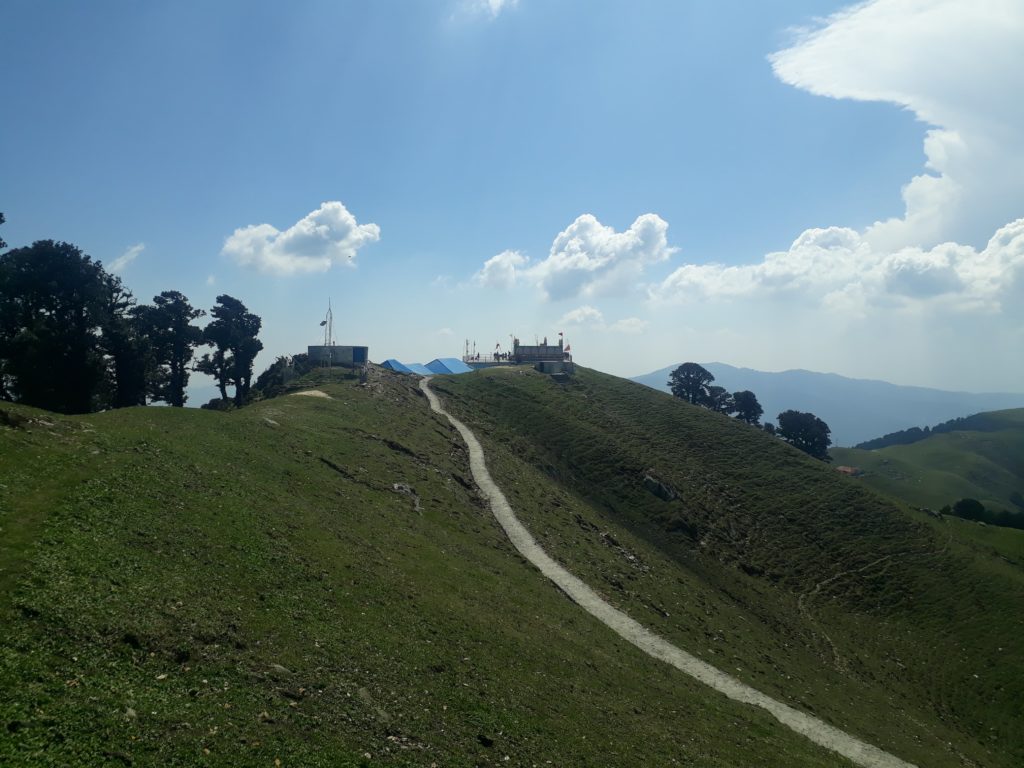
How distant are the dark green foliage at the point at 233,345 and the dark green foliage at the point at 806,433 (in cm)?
10937

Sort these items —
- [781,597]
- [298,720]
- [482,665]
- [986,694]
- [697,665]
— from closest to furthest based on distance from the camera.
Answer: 1. [298,720]
2. [482,665]
3. [697,665]
4. [986,694]
5. [781,597]

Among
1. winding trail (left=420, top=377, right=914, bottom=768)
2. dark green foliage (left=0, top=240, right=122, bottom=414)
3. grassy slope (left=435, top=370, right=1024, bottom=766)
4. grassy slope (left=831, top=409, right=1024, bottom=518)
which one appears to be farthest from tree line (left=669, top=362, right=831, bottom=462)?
dark green foliage (left=0, top=240, right=122, bottom=414)

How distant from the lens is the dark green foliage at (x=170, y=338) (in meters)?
68.4

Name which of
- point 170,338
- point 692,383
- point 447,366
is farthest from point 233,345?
point 692,383

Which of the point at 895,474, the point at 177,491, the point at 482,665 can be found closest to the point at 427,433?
the point at 177,491

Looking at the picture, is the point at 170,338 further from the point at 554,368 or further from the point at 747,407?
the point at 747,407

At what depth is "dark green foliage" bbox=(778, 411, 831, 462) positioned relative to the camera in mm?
128625

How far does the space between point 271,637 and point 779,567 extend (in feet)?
178

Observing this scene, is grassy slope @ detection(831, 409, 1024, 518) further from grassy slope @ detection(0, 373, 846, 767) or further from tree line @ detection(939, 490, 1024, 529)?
grassy slope @ detection(0, 373, 846, 767)

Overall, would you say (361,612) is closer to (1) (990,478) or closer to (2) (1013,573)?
(2) (1013,573)

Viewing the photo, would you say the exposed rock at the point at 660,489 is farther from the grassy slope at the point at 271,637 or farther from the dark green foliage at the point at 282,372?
the dark green foliage at the point at 282,372

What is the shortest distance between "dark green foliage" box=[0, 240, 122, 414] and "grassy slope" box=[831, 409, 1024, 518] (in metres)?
135

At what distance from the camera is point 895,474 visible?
14900 cm

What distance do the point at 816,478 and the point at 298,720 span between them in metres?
76.3
